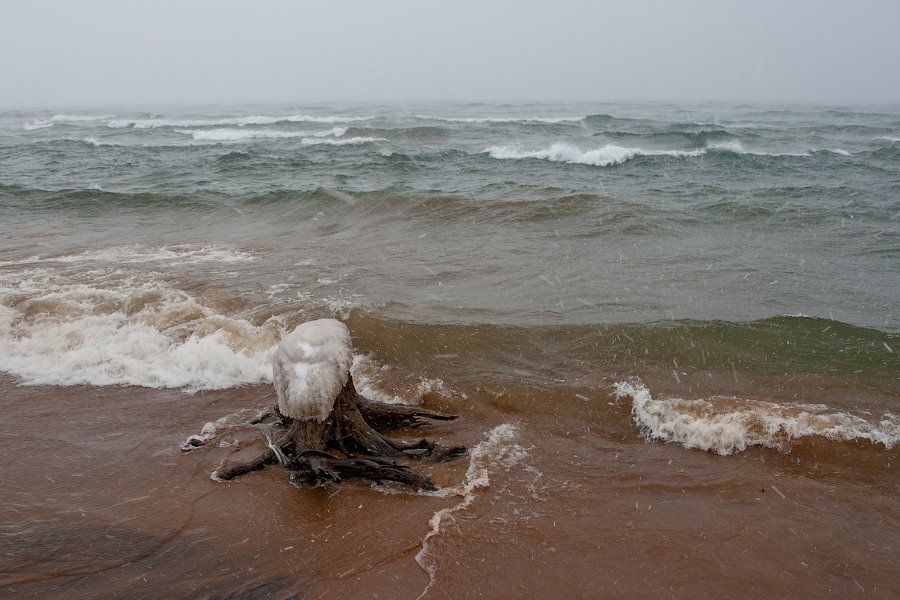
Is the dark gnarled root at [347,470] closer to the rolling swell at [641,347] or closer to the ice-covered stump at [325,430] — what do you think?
the ice-covered stump at [325,430]

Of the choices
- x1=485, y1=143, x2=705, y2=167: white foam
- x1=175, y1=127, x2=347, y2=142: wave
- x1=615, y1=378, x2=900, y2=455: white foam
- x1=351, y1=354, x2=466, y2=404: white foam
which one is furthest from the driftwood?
x1=175, y1=127, x2=347, y2=142: wave

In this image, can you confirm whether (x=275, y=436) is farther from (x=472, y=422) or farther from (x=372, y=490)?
(x=472, y=422)

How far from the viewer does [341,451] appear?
13.4ft

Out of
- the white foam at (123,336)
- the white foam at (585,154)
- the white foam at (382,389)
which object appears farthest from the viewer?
the white foam at (585,154)

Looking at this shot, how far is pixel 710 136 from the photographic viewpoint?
2427 cm

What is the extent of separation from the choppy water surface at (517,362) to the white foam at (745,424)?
0.07ft

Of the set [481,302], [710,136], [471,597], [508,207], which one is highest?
[710,136]

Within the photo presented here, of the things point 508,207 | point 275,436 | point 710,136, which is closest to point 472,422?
point 275,436

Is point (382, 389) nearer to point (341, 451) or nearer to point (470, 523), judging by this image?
point (341, 451)

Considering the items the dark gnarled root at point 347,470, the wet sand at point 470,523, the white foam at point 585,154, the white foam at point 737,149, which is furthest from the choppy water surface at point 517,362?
the white foam at point 737,149

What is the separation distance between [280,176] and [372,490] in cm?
1537

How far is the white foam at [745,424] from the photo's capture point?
4.45 meters

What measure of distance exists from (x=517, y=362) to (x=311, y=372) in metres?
2.51

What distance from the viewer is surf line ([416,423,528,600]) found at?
3263 mm
